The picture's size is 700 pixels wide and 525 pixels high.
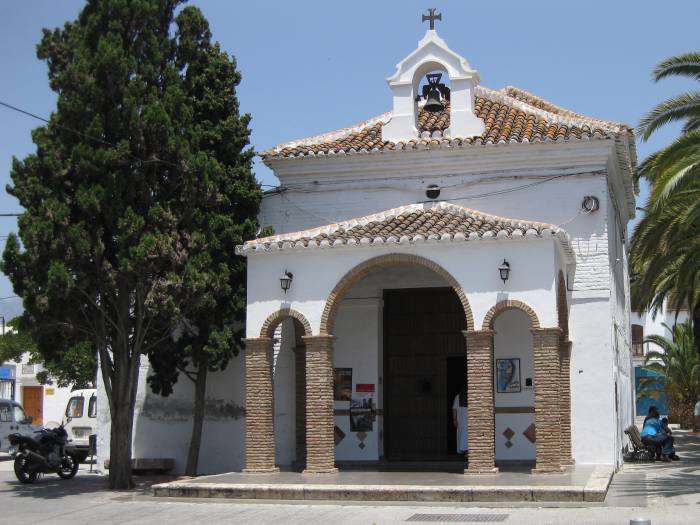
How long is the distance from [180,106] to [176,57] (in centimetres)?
123

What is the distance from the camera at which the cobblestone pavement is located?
40.5ft

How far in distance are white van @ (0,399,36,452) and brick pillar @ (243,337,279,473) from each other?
1358 cm

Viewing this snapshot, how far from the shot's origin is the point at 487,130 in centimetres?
1945

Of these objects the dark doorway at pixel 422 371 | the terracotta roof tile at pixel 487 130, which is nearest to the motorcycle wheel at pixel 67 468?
the dark doorway at pixel 422 371

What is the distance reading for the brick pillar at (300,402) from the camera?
62.7ft

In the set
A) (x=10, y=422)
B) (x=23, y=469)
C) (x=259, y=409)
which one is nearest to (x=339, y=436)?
(x=259, y=409)

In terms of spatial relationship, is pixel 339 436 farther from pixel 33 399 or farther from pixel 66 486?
pixel 33 399

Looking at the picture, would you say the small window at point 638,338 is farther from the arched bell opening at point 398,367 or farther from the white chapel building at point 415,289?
the arched bell opening at point 398,367

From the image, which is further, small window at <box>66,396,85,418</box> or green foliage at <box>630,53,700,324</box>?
small window at <box>66,396,85,418</box>

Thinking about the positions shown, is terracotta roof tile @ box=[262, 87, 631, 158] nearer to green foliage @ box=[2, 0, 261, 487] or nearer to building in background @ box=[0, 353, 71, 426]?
green foliage @ box=[2, 0, 261, 487]

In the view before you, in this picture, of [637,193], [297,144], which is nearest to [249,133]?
[297,144]

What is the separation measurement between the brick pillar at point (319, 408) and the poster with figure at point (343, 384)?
278cm

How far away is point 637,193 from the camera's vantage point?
2447cm

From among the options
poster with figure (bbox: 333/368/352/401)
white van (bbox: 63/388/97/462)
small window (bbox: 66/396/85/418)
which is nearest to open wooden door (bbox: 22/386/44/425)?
small window (bbox: 66/396/85/418)
